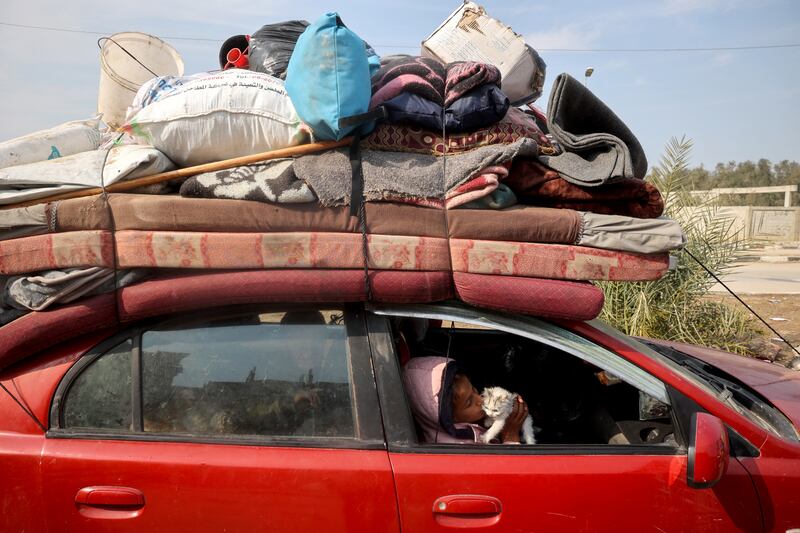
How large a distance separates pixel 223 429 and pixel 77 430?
0.47 meters

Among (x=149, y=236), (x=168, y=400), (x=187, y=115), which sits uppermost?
(x=187, y=115)

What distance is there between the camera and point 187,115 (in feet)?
7.37

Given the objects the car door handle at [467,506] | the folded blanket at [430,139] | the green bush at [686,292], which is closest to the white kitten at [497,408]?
the car door handle at [467,506]

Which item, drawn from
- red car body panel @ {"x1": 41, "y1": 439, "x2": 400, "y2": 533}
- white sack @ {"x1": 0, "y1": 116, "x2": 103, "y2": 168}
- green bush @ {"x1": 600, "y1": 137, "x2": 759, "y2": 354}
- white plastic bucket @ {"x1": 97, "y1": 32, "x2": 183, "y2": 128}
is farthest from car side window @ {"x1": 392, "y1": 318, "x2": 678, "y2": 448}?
green bush @ {"x1": 600, "y1": 137, "x2": 759, "y2": 354}

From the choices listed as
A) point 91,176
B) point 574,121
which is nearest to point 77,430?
point 91,176

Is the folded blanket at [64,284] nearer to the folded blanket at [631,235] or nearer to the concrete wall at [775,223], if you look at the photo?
the folded blanket at [631,235]

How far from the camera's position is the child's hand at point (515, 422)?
2.27 meters

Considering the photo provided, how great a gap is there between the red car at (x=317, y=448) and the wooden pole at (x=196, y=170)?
51 cm

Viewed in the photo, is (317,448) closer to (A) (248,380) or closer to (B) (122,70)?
(A) (248,380)

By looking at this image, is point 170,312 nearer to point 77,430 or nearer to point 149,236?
point 149,236

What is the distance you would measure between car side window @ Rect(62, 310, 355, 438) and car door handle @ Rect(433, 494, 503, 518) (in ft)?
1.15

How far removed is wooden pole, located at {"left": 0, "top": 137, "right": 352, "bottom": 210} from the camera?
2.12m

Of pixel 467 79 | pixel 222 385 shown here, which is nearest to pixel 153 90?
pixel 467 79

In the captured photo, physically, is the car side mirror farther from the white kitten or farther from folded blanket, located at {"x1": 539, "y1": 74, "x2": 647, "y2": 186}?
folded blanket, located at {"x1": 539, "y1": 74, "x2": 647, "y2": 186}
